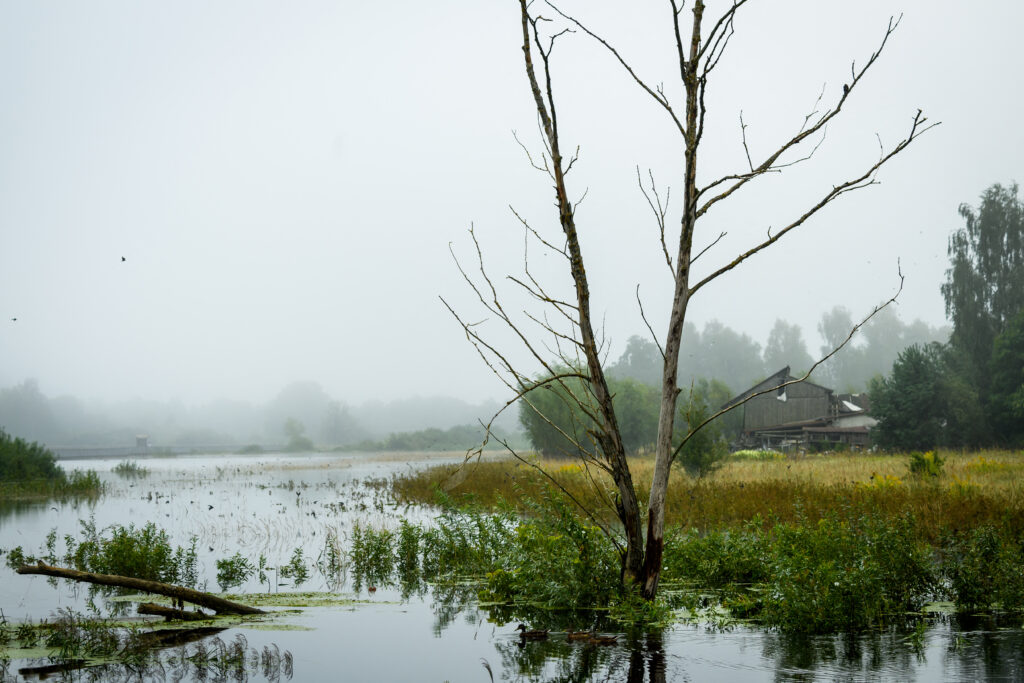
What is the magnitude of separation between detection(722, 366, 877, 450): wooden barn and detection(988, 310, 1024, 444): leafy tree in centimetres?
741

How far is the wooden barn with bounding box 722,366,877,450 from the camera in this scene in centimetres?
5112

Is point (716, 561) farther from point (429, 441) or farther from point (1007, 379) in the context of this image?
point (429, 441)

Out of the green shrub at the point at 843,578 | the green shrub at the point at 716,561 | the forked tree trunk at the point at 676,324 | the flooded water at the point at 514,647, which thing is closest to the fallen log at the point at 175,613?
the flooded water at the point at 514,647

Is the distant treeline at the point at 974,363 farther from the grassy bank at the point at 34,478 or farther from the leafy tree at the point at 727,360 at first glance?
the leafy tree at the point at 727,360

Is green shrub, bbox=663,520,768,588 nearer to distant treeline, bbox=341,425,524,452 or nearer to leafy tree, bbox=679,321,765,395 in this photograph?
distant treeline, bbox=341,425,524,452

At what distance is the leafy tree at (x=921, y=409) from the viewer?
4038 centimetres

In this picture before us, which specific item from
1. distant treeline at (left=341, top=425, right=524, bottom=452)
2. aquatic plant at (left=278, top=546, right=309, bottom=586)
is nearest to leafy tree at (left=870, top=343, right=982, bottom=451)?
aquatic plant at (left=278, top=546, right=309, bottom=586)

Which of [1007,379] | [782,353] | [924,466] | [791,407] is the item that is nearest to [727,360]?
[782,353]

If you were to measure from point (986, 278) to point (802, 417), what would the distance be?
1437 cm

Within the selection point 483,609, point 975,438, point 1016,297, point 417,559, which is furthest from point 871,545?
point 1016,297

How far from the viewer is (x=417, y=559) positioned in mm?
12445

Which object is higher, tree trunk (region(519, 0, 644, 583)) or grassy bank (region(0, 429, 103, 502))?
tree trunk (region(519, 0, 644, 583))

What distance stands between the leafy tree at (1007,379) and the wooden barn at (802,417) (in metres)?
7.41

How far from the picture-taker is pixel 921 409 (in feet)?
133
